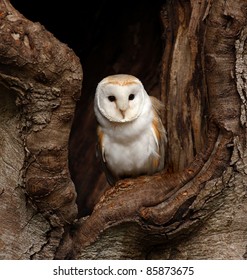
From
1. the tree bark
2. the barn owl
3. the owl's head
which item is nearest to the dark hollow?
the barn owl

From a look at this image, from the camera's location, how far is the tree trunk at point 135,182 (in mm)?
→ 2281

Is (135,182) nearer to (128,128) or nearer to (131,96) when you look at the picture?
(128,128)

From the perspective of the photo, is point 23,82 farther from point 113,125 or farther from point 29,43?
point 113,125

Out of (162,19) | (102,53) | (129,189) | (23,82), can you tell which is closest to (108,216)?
(129,189)

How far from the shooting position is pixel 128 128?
2.91m

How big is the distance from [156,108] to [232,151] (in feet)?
2.38

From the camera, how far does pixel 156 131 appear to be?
2.98 metres

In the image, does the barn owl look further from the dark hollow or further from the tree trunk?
the dark hollow

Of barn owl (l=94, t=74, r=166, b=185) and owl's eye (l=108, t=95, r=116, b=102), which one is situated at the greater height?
owl's eye (l=108, t=95, r=116, b=102)

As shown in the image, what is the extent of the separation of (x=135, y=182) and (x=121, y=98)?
1.30 feet

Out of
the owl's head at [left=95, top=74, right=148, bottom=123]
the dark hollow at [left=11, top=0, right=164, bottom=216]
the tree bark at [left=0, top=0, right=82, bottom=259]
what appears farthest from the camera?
the dark hollow at [left=11, top=0, right=164, bottom=216]

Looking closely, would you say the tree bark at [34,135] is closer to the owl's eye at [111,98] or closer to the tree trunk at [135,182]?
the tree trunk at [135,182]

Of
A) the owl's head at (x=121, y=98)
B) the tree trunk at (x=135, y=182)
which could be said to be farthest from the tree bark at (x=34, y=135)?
the owl's head at (x=121, y=98)

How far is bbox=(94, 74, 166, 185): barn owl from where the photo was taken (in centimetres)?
283
